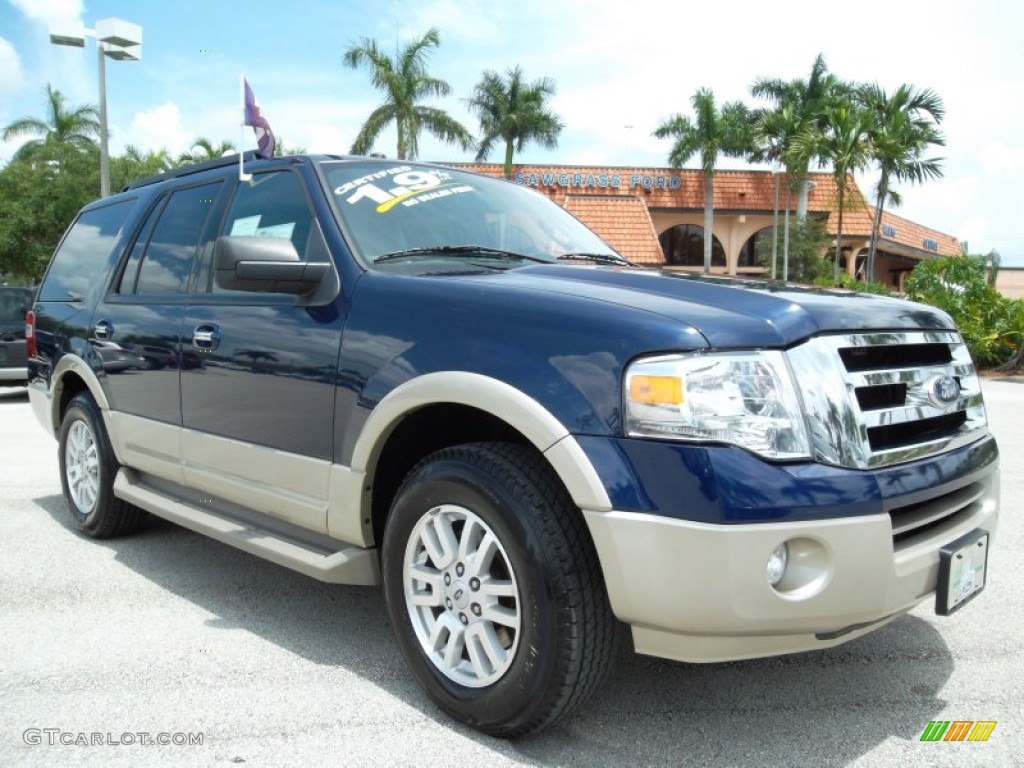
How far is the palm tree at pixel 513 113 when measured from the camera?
35.6 meters

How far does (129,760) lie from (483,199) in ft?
8.32

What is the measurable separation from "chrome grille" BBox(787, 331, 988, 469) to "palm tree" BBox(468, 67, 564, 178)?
33.8 meters

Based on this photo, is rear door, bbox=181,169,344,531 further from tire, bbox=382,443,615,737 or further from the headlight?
the headlight

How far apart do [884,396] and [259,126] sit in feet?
9.61

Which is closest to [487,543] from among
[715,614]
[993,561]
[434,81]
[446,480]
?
[446,480]

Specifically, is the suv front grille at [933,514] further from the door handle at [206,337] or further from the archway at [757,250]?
the archway at [757,250]

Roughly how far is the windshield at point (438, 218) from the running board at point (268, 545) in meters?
1.08

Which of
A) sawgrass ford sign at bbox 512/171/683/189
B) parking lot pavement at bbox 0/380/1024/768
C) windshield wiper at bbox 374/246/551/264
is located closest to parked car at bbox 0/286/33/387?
parking lot pavement at bbox 0/380/1024/768

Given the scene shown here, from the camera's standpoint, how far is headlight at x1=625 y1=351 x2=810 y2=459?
2.20 m

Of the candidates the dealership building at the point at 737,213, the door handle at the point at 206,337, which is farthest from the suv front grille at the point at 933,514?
the dealership building at the point at 737,213

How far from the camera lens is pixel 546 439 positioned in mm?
2350

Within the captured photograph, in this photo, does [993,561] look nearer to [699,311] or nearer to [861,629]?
[861,629]

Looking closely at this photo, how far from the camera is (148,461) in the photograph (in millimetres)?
4188

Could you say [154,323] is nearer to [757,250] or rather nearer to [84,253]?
[84,253]
